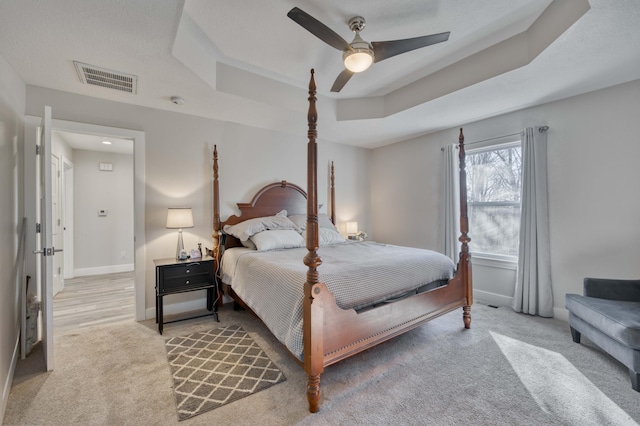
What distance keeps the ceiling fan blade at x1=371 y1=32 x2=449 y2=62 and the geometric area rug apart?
265 cm

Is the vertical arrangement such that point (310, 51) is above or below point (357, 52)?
above

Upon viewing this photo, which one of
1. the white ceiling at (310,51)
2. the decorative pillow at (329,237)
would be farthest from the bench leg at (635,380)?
the decorative pillow at (329,237)

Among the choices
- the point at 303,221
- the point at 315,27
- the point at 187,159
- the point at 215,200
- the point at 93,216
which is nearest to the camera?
the point at 315,27

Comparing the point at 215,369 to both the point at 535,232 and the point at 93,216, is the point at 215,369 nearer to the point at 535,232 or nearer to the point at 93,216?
the point at 535,232

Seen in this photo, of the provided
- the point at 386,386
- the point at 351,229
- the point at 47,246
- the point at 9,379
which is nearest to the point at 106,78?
the point at 47,246

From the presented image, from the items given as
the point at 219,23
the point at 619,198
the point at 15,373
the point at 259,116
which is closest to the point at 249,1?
the point at 219,23

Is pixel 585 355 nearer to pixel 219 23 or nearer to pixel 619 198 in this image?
pixel 619 198

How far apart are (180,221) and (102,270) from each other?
3689 millimetres

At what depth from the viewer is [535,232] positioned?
10.8 ft

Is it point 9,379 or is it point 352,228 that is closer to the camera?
point 9,379

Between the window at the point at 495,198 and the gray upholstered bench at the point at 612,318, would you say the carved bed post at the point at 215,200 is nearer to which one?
the window at the point at 495,198

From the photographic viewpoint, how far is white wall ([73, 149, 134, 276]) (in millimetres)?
5320

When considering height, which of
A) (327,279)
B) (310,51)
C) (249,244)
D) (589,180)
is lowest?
(327,279)

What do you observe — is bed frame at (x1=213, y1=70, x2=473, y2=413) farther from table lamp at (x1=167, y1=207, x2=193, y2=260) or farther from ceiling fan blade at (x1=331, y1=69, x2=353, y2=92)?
table lamp at (x1=167, y1=207, x2=193, y2=260)
